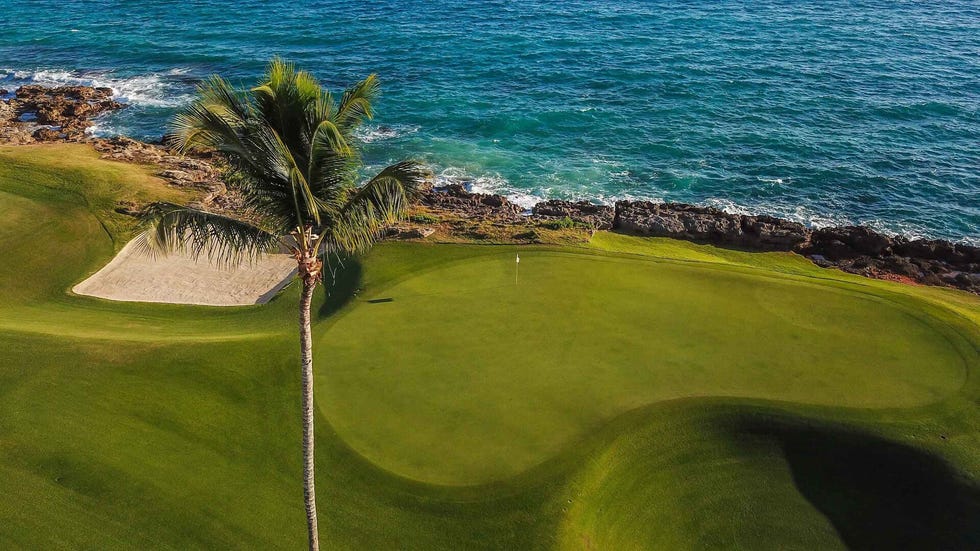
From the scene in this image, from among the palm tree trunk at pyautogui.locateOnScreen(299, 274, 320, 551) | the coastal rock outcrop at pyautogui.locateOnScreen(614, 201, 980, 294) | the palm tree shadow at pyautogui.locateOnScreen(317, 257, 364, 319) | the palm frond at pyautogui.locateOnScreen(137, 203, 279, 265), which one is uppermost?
the palm frond at pyautogui.locateOnScreen(137, 203, 279, 265)

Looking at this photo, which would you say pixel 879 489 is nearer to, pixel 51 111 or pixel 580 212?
pixel 580 212

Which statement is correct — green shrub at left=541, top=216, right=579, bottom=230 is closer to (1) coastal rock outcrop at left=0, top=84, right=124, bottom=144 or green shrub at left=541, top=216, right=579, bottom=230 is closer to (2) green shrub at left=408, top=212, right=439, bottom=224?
(2) green shrub at left=408, top=212, right=439, bottom=224

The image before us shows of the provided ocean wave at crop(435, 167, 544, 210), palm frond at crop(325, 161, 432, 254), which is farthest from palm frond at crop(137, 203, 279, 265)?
ocean wave at crop(435, 167, 544, 210)

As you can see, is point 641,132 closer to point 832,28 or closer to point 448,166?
point 448,166

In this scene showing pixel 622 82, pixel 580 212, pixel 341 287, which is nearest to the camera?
pixel 341 287

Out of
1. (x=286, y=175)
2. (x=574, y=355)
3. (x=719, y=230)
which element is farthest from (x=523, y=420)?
(x=719, y=230)

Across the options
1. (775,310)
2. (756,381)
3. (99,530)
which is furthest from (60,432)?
(775,310)
